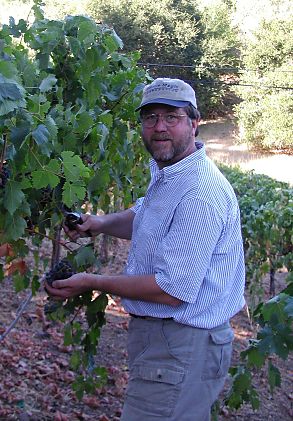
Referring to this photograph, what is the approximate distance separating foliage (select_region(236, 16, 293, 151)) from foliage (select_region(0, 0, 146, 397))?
2570cm

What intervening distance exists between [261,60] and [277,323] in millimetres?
28128

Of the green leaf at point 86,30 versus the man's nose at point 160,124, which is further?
the green leaf at point 86,30

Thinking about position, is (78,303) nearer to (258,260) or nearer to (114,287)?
(114,287)

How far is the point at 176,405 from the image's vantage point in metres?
2.41

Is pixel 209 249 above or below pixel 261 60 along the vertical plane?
below

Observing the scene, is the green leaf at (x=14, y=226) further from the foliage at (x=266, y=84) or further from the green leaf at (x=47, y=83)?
the foliage at (x=266, y=84)

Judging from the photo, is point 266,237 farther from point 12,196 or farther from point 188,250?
point 12,196

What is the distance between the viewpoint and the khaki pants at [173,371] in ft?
7.89

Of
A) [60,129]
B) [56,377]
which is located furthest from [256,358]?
[56,377]

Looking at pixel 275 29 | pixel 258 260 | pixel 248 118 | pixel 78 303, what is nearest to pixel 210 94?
pixel 248 118

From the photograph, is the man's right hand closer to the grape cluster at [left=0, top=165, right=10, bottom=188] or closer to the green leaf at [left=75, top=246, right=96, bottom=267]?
the green leaf at [left=75, top=246, right=96, bottom=267]

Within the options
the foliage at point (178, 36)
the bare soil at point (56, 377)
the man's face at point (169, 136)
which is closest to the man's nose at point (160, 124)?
the man's face at point (169, 136)

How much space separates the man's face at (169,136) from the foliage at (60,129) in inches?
10.5

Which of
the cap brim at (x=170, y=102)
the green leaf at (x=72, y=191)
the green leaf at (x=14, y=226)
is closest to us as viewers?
the green leaf at (x=72, y=191)
